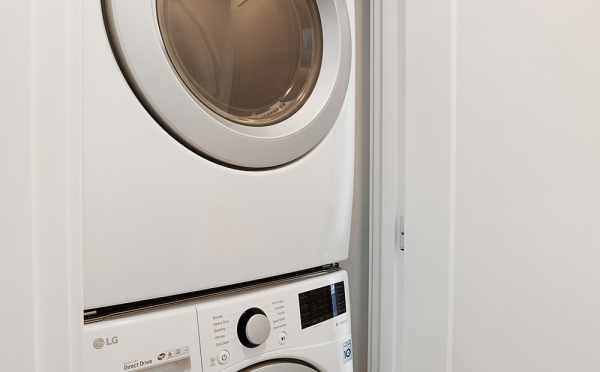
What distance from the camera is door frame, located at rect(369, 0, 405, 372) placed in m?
1.19

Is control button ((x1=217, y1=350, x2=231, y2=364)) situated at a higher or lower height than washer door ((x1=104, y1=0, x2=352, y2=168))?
lower

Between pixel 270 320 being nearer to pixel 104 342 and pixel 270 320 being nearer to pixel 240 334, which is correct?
pixel 240 334

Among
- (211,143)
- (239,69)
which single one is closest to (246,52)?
(239,69)

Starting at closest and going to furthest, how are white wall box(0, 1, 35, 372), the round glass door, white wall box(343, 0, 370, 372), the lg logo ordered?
white wall box(0, 1, 35, 372), the lg logo, the round glass door, white wall box(343, 0, 370, 372)

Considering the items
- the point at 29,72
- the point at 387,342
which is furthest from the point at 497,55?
the point at 29,72

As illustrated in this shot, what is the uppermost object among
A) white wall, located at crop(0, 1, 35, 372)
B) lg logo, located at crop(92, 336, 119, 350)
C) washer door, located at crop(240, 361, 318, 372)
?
white wall, located at crop(0, 1, 35, 372)

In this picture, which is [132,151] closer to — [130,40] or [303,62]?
[130,40]

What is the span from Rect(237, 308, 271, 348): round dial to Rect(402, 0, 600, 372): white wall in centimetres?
50

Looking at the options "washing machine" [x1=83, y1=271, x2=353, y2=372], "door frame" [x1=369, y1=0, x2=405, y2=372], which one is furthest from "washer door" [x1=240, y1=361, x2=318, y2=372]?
"door frame" [x1=369, y1=0, x2=405, y2=372]

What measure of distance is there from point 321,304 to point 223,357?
0.84 ft

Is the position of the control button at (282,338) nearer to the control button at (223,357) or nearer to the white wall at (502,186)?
the control button at (223,357)

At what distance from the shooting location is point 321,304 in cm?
95

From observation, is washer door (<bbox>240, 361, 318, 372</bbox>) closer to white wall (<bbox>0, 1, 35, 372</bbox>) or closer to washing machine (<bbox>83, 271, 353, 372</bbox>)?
washing machine (<bbox>83, 271, 353, 372</bbox>)

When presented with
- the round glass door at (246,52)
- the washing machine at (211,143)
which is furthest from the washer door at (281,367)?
the round glass door at (246,52)
